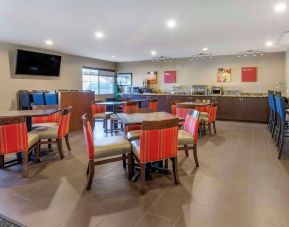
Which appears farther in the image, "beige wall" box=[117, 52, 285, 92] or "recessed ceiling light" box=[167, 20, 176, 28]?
"beige wall" box=[117, 52, 285, 92]

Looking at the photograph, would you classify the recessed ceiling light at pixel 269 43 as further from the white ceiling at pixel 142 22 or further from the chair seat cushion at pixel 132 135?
the chair seat cushion at pixel 132 135

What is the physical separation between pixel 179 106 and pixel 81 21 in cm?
279

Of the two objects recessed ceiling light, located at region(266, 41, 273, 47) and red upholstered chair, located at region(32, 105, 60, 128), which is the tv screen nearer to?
red upholstered chair, located at region(32, 105, 60, 128)

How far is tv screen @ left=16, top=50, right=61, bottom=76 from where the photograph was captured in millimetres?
6797

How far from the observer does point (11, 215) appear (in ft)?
6.89

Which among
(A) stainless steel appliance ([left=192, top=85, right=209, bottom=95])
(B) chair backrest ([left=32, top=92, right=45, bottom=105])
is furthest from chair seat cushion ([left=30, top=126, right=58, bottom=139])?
(A) stainless steel appliance ([left=192, top=85, right=209, bottom=95])

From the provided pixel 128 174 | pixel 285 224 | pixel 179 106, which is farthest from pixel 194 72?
pixel 285 224

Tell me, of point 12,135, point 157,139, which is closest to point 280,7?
point 157,139

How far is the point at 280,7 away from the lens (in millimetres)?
3490

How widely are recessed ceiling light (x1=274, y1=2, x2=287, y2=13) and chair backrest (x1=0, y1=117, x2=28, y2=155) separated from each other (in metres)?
4.14

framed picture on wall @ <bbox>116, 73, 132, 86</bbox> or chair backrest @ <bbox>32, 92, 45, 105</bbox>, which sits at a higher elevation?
framed picture on wall @ <bbox>116, 73, 132, 86</bbox>

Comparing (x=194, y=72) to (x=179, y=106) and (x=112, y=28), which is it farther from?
(x=112, y=28)

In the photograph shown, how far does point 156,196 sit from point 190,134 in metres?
1.16

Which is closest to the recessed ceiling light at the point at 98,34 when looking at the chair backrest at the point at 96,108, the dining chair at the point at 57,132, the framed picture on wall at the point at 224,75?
the chair backrest at the point at 96,108
